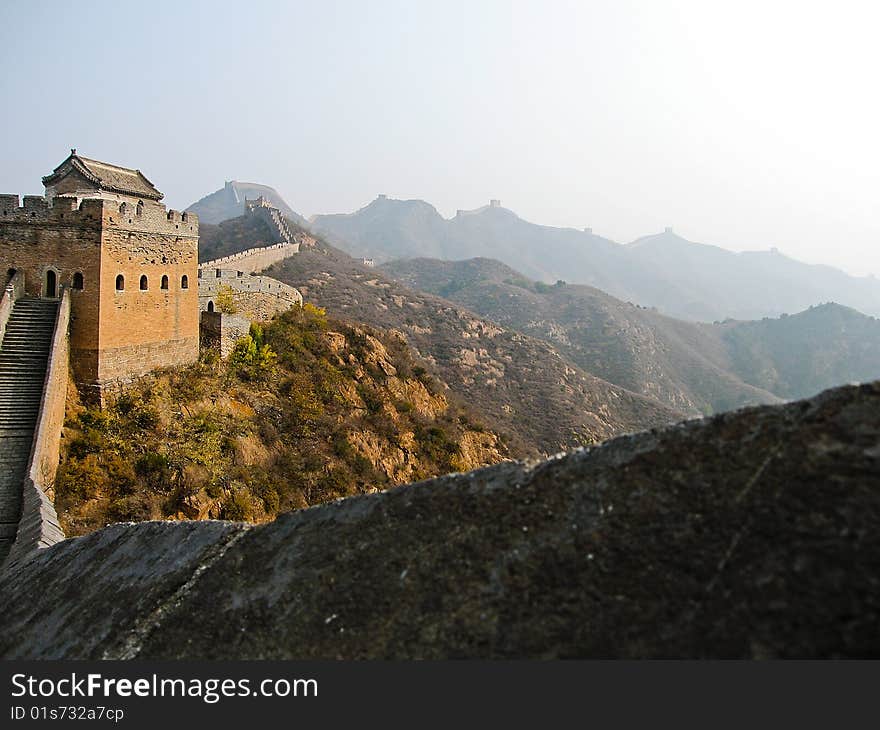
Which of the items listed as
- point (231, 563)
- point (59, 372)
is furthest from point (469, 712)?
point (59, 372)

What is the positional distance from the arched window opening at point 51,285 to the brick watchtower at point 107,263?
2 cm

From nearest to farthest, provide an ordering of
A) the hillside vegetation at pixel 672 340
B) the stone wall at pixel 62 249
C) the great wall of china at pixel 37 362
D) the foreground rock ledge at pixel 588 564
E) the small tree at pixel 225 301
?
the foreground rock ledge at pixel 588 564 < the great wall of china at pixel 37 362 < the stone wall at pixel 62 249 < the small tree at pixel 225 301 < the hillside vegetation at pixel 672 340

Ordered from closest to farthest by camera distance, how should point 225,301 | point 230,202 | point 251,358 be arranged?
point 251,358, point 225,301, point 230,202

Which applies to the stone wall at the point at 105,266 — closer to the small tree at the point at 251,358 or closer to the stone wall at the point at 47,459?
the stone wall at the point at 47,459

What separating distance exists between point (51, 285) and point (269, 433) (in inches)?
236

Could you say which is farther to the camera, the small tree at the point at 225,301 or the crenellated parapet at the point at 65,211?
the small tree at the point at 225,301

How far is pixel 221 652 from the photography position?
2.85m

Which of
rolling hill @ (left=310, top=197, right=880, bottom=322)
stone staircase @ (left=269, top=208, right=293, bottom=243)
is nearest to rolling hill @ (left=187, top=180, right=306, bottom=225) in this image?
rolling hill @ (left=310, top=197, right=880, bottom=322)

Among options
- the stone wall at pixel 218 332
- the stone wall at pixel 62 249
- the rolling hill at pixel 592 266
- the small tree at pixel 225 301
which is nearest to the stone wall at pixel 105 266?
the stone wall at pixel 62 249

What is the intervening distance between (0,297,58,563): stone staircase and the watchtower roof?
144 inches

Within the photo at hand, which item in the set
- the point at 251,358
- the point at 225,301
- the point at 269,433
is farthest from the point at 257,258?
the point at 269,433

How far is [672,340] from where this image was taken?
81375 millimetres

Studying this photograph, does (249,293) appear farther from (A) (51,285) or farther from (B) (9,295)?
(B) (9,295)

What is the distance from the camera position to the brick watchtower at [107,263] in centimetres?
1272
